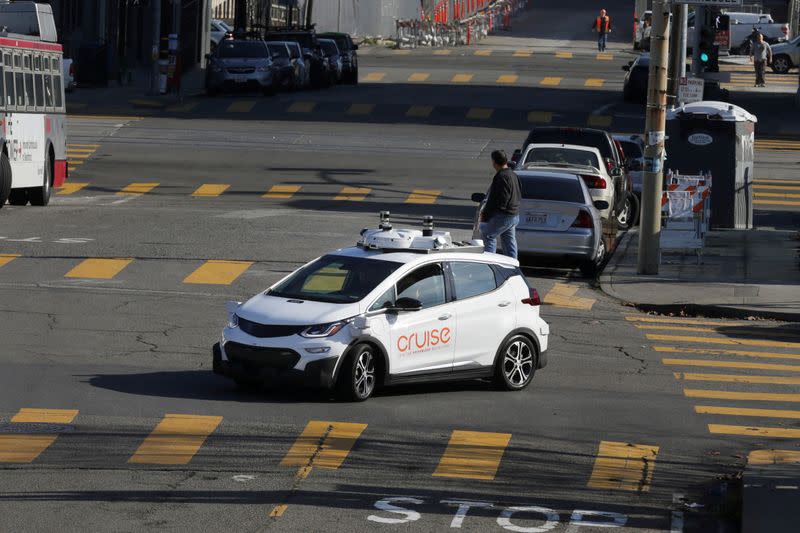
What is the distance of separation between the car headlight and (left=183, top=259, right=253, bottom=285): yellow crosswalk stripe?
7.98 metres

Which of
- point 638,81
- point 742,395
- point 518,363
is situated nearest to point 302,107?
point 638,81

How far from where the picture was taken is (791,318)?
21984 millimetres

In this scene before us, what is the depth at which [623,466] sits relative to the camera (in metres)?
13.0

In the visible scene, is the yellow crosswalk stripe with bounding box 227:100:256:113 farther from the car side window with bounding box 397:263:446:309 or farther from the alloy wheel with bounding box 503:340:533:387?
the car side window with bounding box 397:263:446:309

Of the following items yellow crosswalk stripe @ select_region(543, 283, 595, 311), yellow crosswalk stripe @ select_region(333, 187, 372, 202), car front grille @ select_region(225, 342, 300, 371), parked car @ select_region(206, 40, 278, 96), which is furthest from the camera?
parked car @ select_region(206, 40, 278, 96)

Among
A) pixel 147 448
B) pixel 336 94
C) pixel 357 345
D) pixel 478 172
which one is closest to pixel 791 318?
pixel 357 345

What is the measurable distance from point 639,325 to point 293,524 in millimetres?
11282

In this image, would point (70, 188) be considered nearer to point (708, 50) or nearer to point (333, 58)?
point (708, 50)

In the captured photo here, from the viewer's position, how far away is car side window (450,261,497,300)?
53.0 feet

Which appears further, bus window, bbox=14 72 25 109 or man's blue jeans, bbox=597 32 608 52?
man's blue jeans, bbox=597 32 608 52

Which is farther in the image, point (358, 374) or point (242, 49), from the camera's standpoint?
point (242, 49)

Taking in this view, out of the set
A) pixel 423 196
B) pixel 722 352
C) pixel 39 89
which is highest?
pixel 39 89

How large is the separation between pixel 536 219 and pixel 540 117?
84.7 feet

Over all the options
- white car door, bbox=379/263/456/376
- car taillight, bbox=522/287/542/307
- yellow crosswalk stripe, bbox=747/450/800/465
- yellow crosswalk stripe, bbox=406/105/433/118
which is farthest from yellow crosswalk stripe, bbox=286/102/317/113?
yellow crosswalk stripe, bbox=747/450/800/465
